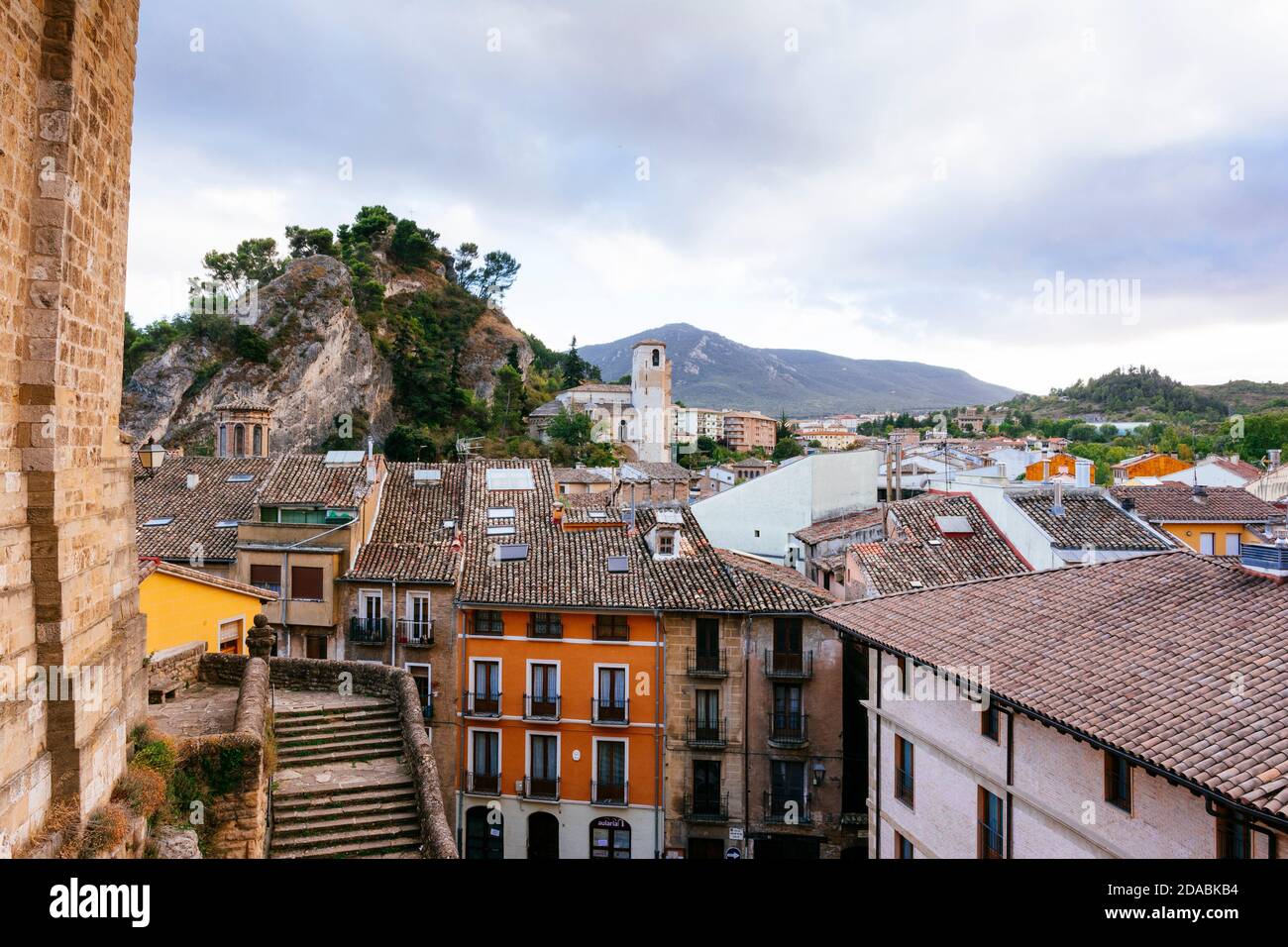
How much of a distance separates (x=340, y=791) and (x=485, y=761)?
1101cm

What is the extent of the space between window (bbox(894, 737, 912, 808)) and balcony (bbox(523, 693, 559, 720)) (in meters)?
9.78

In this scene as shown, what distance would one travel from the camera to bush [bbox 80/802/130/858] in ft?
15.2

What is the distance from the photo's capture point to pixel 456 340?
6372 cm

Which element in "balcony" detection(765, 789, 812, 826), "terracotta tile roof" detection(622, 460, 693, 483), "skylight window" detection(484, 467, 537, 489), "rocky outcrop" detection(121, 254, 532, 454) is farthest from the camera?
"terracotta tile roof" detection(622, 460, 693, 483)

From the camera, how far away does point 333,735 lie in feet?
35.7

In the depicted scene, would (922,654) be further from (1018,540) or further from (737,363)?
(737,363)

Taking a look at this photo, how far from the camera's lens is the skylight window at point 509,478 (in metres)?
23.9

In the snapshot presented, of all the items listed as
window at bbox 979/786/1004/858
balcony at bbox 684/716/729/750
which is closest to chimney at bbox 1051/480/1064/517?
balcony at bbox 684/716/729/750

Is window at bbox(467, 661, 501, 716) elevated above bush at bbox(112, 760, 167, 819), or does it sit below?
below

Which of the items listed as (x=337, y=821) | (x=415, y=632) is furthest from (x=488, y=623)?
(x=337, y=821)

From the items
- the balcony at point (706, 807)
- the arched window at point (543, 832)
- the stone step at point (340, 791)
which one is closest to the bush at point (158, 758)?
the stone step at point (340, 791)

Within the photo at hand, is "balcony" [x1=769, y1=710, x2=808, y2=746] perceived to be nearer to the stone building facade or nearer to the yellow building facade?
the yellow building facade

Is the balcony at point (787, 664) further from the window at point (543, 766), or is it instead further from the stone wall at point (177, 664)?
the stone wall at point (177, 664)
